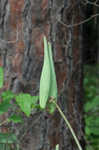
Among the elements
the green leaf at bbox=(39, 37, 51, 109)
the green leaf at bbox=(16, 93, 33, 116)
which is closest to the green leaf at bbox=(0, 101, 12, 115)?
the green leaf at bbox=(16, 93, 33, 116)

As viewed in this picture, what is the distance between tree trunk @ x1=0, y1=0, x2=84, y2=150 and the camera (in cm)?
196

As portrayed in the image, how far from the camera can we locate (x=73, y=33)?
2.10 metres

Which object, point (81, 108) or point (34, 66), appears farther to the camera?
point (81, 108)

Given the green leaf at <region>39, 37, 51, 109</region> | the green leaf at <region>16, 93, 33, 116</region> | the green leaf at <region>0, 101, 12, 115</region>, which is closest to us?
the green leaf at <region>39, 37, 51, 109</region>

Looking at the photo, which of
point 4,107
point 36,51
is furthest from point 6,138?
point 36,51

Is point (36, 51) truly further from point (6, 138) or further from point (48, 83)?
point (48, 83)

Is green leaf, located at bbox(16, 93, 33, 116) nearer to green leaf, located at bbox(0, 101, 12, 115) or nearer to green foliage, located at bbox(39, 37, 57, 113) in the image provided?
green leaf, located at bbox(0, 101, 12, 115)

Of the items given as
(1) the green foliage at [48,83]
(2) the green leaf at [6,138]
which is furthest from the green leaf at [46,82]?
(2) the green leaf at [6,138]

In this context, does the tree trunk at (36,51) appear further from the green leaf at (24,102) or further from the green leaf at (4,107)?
the green leaf at (4,107)

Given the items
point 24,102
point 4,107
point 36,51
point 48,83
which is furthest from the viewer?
point 36,51

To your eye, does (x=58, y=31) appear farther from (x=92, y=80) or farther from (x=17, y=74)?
(x=92, y=80)

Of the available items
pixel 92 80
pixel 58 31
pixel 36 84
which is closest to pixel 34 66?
pixel 36 84

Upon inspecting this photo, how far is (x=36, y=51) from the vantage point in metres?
1.98

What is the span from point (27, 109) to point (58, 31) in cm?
67
